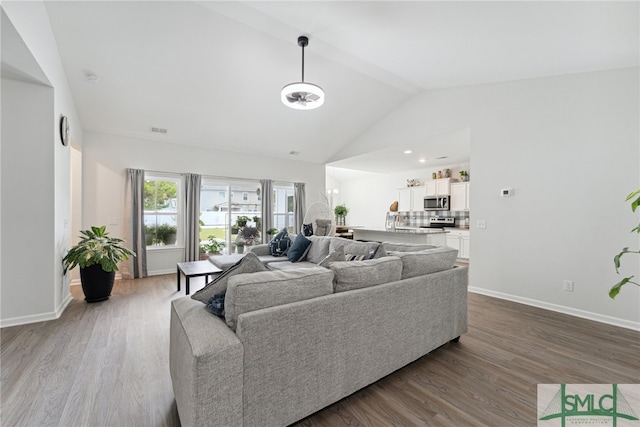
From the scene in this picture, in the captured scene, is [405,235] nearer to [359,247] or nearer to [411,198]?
[359,247]

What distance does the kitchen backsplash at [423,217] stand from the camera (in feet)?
25.3

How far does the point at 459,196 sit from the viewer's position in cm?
753

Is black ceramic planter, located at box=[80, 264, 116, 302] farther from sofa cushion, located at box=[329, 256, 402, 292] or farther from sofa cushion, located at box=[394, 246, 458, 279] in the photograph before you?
sofa cushion, located at box=[394, 246, 458, 279]

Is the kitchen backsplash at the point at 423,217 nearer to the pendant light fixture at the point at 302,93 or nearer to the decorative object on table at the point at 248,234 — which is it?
the decorative object on table at the point at 248,234

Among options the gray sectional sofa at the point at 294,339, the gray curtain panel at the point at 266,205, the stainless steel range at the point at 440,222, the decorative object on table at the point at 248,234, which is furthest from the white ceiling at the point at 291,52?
the stainless steel range at the point at 440,222

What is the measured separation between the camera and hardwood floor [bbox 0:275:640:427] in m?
1.71

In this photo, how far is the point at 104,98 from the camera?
4.28 meters

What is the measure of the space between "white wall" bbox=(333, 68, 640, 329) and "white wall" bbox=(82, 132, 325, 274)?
A: 4417 millimetres

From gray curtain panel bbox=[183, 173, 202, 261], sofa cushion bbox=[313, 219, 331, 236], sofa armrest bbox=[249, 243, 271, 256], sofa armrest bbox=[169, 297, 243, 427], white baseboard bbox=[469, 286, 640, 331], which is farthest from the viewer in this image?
sofa cushion bbox=[313, 219, 331, 236]

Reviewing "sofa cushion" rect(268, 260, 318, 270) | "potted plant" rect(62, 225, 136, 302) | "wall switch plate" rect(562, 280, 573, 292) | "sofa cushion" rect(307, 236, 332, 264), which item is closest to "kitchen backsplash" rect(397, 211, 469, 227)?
"wall switch plate" rect(562, 280, 573, 292)

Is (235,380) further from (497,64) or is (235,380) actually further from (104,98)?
(104,98)

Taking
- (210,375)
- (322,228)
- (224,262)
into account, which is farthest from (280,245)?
(210,375)

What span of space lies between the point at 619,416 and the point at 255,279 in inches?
91.8

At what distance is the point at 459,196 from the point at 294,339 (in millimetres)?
7177
